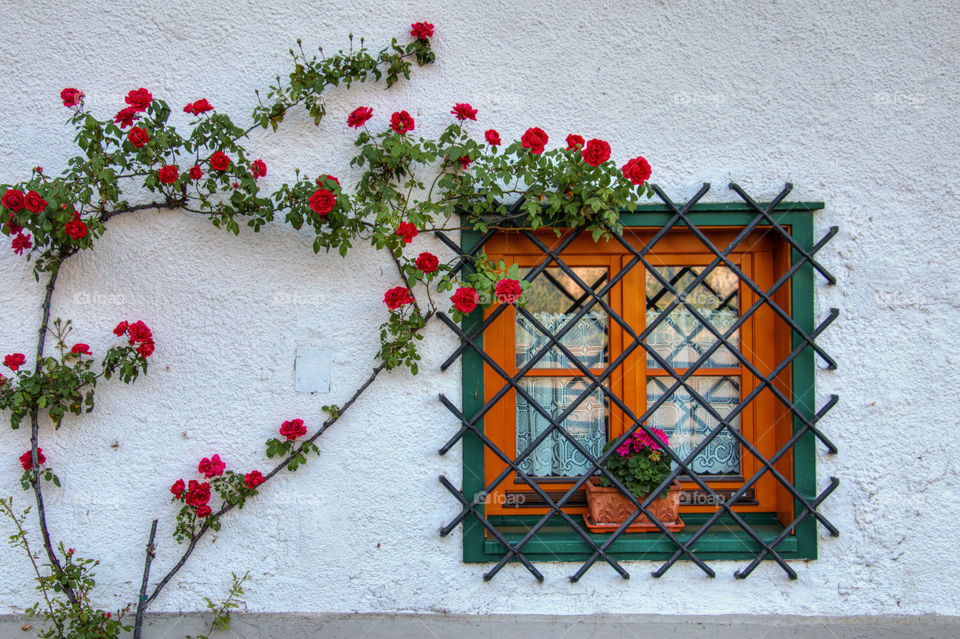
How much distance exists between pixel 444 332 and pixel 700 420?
3.84ft

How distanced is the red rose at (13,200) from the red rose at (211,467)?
1.12 metres

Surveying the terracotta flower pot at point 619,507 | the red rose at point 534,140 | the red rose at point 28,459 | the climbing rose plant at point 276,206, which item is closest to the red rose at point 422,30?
the climbing rose plant at point 276,206

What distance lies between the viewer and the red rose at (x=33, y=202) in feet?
7.09

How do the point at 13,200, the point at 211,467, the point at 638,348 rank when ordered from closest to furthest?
the point at 13,200
the point at 211,467
the point at 638,348

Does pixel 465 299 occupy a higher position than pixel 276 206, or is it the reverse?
pixel 276 206

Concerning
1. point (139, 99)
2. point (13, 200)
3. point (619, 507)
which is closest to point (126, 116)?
point (139, 99)

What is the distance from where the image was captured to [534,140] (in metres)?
2.27

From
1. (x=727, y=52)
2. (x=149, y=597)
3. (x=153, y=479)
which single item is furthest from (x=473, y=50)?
(x=149, y=597)

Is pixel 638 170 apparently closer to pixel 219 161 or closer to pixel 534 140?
pixel 534 140

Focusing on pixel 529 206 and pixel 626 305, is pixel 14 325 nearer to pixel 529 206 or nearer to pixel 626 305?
pixel 529 206

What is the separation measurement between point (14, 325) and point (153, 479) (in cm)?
84

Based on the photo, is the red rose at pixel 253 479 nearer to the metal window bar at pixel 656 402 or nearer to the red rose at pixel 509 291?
the metal window bar at pixel 656 402

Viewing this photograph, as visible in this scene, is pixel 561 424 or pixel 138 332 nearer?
pixel 138 332

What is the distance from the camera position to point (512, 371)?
2.57 meters
